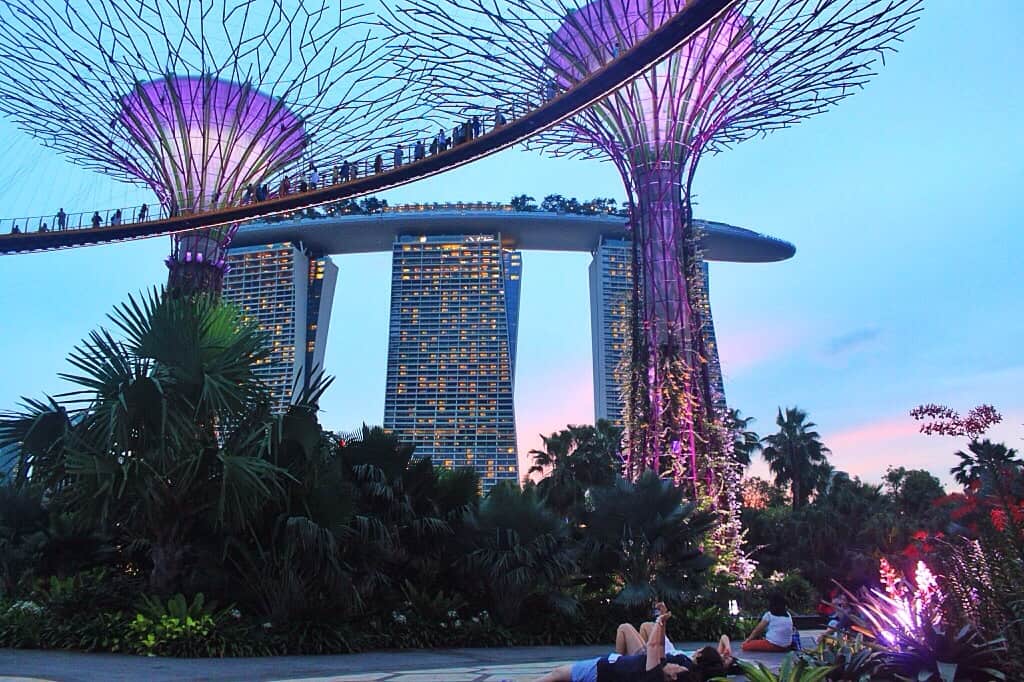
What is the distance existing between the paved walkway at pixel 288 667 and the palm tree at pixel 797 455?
3452 cm

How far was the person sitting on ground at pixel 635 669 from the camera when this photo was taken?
7535 mm

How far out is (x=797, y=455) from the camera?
45.5 m

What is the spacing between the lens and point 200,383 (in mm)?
12875

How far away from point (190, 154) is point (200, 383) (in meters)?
14.2

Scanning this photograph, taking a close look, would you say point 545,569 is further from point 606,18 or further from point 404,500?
point 606,18

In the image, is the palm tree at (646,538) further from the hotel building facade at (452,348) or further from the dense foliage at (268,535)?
the hotel building facade at (452,348)

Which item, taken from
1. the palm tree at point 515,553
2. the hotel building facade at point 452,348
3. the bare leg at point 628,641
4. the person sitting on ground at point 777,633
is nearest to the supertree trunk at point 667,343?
the palm tree at point 515,553

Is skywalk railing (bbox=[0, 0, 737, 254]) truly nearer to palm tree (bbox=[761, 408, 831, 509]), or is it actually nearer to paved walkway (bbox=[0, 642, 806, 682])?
paved walkway (bbox=[0, 642, 806, 682])

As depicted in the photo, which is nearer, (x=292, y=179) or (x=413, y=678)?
(x=413, y=678)

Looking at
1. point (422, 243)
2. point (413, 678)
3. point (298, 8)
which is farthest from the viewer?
point (422, 243)

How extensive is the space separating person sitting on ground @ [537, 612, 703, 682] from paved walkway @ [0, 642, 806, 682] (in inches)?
72.9

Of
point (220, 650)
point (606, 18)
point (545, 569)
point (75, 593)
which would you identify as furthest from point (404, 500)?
point (606, 18)

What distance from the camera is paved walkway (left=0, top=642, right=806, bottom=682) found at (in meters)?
9.70

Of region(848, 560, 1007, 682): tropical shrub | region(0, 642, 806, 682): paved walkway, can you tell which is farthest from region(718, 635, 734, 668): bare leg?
region(0, 642, 806, 682): paved walkway
